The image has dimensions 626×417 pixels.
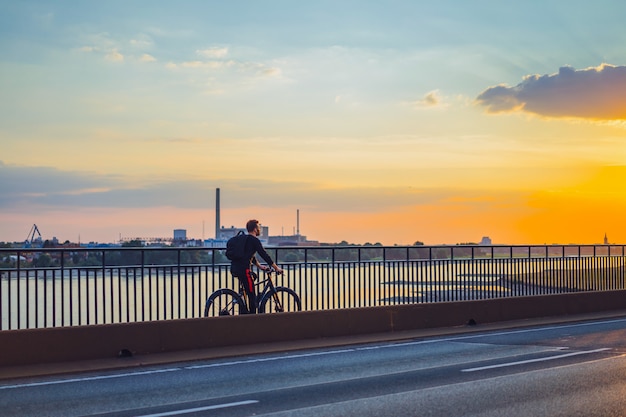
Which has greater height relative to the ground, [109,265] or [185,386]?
[109,265]

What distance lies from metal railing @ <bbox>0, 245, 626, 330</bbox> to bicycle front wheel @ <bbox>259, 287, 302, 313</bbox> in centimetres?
51

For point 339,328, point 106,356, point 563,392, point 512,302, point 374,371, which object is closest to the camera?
point 563,392

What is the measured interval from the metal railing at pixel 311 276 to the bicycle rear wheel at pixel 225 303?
0.28 m

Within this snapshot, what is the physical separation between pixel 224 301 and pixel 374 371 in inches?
189

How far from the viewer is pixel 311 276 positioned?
19375mm

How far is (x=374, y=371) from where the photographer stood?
43.7 ft

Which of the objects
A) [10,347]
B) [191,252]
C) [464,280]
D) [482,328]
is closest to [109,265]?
[191,252]

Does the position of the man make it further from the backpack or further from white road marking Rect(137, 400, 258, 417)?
white road marking Rect(137, 400, 258, 417)

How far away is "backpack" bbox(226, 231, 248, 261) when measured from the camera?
17.1 meters

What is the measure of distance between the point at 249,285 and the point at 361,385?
581cm

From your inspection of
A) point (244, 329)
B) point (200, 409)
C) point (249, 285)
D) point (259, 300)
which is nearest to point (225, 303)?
point (249, 285)

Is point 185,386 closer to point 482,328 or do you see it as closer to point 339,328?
point 339,328

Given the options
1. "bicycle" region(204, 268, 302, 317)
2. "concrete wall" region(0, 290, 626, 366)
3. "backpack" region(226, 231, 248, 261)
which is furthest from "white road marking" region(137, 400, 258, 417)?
"backpack" region(226, 231, 248, 261)

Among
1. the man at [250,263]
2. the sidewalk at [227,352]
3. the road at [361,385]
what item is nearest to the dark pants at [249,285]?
the man at [250,263]
